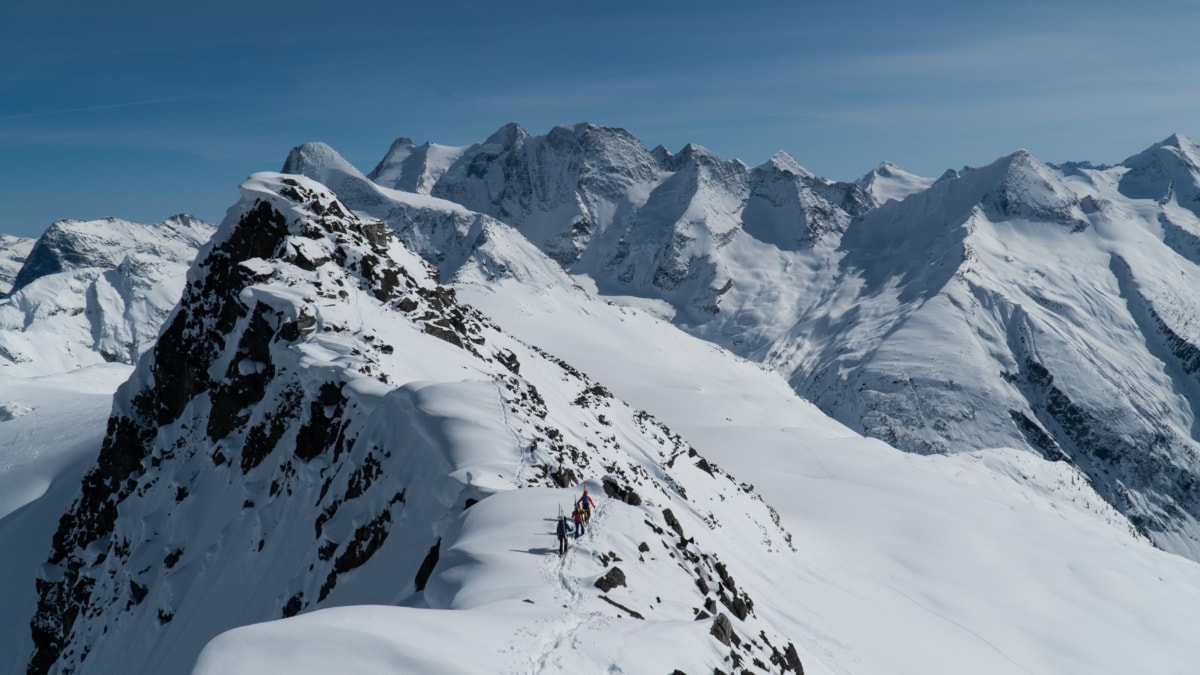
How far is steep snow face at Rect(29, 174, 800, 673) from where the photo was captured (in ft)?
68.3

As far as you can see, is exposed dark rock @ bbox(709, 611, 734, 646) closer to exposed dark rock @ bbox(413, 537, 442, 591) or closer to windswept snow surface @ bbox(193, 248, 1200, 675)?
windswept snow surface @ bbox(193, 248, 1200, 675)

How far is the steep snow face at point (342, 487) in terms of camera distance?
20.8 metres

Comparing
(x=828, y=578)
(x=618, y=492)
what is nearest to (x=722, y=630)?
(x=618, y=492)

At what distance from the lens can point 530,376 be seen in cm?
6000

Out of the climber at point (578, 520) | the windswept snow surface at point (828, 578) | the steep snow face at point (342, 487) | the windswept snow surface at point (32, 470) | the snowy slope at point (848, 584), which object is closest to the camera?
the snowy slope at point (848, 584)

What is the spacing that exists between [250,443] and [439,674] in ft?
89.9

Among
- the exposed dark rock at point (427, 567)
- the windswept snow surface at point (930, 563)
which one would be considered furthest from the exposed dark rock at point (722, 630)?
the windswept snow surface at point (930, 563)

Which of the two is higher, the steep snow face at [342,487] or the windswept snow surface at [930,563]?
the steep snow face at [342,487]

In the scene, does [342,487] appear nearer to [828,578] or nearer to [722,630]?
[722,630]

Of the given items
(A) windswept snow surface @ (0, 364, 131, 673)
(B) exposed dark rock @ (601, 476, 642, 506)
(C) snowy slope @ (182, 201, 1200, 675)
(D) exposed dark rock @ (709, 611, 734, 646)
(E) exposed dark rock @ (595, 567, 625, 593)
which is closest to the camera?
(C) snowy slope @ (182, 201, 1200, 675)

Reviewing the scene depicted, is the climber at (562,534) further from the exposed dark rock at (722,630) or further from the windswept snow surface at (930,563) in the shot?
the windswept snow surface at (930,563)

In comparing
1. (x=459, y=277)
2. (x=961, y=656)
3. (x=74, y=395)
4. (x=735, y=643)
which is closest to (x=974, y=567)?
(x=961, y=656)

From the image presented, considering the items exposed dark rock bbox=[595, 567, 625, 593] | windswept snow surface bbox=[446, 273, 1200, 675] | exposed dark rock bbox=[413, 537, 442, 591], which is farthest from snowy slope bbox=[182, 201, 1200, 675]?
exposed dark rock bbox=[413, 537, 442, 591]

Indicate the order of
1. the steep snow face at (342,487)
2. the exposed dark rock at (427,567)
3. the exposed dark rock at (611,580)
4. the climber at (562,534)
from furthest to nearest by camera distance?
the exposed dark rock at (427,567), the steep snow face at (342,487), the climber at (562,534), the exposed dark rock at (611,580)
